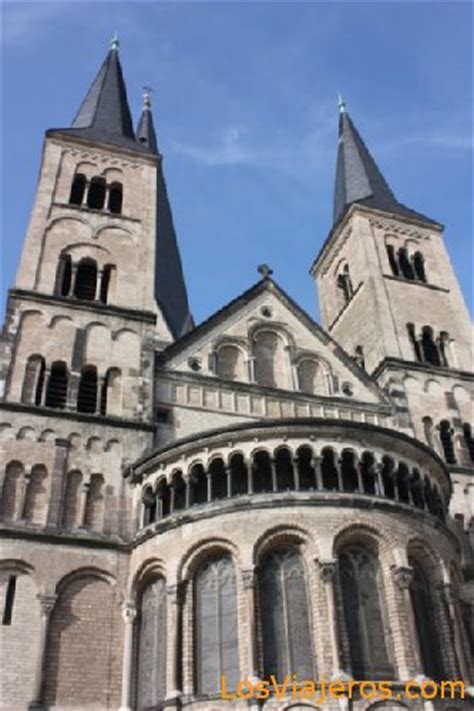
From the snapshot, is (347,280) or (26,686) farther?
(347,280)

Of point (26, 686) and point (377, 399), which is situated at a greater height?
point (377, 399)

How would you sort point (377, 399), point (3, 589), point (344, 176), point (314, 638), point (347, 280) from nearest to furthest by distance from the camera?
1. point (314, 638)
2. point (3, 589)
3. point (377, 399)
4. point (347, 280)
5. point (344, 176)

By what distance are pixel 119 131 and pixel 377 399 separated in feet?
54.5

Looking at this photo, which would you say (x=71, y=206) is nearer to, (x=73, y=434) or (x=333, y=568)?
(x=73, y=434)

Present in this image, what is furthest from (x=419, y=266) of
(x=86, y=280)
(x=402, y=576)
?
(x=402, y=576)

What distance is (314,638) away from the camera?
15.2m

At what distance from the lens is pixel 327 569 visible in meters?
16.0

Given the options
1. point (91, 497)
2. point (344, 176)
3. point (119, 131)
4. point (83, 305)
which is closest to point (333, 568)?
point (91, 497)

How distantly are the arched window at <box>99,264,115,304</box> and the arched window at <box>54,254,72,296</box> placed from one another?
1.07m

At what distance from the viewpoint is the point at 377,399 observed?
24.9 meters

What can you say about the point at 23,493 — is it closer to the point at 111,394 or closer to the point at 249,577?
the point at 111,394

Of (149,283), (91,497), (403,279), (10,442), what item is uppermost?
(403,279)

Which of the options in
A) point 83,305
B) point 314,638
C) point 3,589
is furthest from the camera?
point 83,305

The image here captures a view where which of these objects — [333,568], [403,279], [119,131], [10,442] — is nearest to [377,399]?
[403,279]
